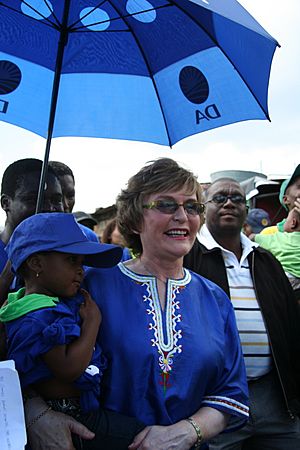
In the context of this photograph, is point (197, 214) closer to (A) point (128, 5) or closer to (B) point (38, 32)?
(A) point (128, 5)

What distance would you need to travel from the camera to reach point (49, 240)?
208 centimetres

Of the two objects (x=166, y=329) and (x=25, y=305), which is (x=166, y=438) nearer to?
(x=166, y=329)

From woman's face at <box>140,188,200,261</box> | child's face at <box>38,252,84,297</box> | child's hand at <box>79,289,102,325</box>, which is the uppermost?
woman's face at <box>140,188,200,261</box>

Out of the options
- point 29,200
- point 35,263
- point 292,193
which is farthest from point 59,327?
point 292,193

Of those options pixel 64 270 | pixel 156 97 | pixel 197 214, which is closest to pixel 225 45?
pixel 156 97

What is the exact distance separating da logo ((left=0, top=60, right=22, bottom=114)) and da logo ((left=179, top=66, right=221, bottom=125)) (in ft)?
3.13

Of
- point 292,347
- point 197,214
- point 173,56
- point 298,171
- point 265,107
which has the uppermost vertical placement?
point 173,56

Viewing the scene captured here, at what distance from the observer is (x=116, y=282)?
234 centimetres

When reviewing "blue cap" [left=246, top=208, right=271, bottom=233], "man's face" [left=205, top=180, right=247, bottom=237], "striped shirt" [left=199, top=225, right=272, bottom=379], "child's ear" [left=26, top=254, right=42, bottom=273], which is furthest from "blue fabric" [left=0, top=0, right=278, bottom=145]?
"blue cap" [left=246, top=208, right=271, bottom=233]

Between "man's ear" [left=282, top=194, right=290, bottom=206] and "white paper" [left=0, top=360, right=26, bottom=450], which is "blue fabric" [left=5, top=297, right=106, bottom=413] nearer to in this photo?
"white paper" [left=0, top=360, right=26, bottom=450]

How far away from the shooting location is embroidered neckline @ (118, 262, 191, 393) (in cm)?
216

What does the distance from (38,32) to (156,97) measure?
0.77 metres

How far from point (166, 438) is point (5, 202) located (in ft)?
5.07

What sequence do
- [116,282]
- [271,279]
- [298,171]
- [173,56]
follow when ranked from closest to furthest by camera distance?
[116,282]
[173,56]
[271,279]
[298,171]
